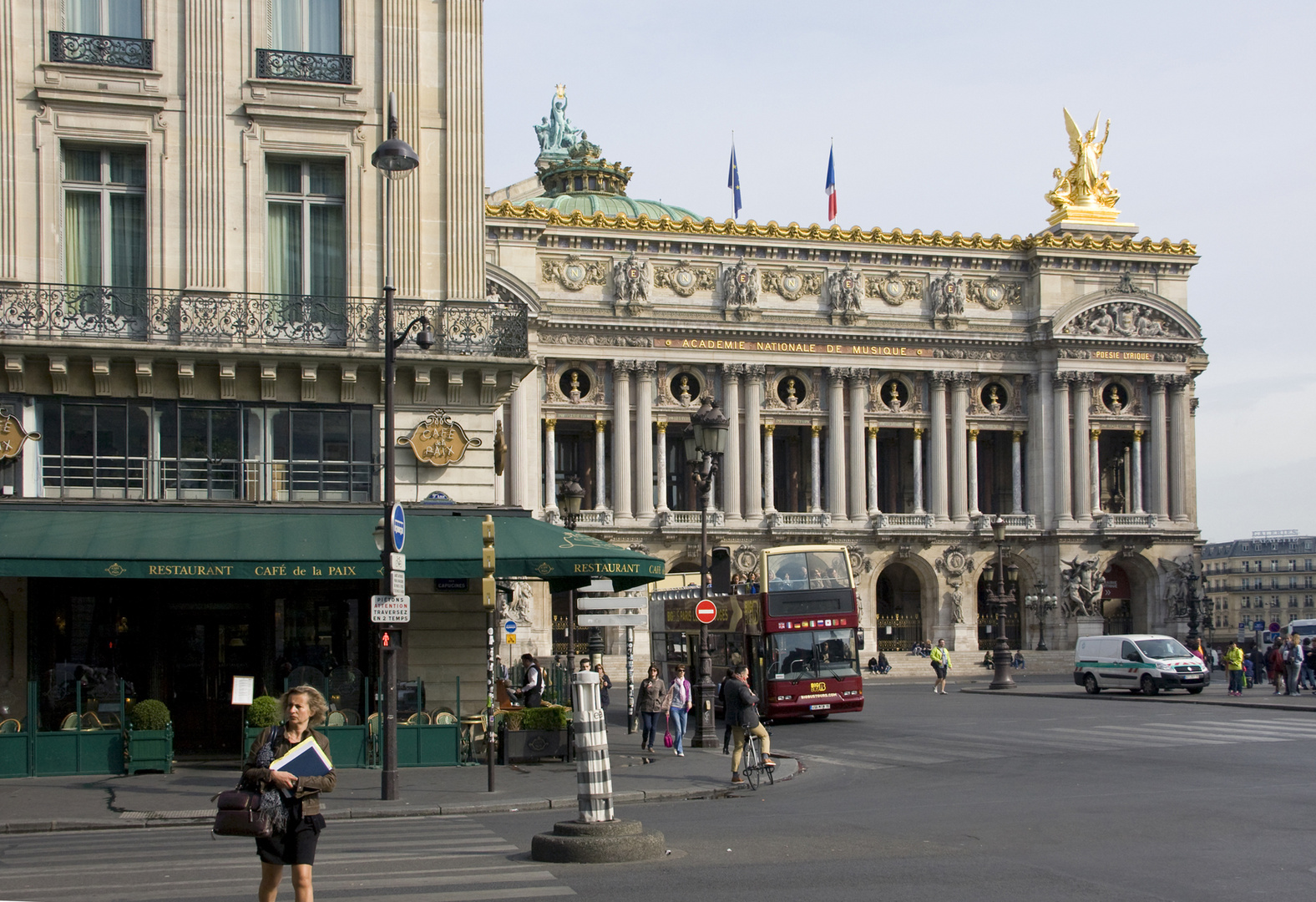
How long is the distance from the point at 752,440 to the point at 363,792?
178 feet

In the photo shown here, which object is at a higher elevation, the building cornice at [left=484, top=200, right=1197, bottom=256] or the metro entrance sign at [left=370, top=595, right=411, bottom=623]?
the building cornice at [left=484, top=200, right=1197, bottom=256]

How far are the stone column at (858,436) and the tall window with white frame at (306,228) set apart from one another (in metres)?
51.0

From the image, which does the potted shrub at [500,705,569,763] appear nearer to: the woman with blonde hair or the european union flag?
the woman with blonde hair

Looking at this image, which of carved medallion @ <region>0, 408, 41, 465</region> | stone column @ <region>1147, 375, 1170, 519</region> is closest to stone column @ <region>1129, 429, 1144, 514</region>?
stone column @ <region>1147, 375, 1170, 519</region>

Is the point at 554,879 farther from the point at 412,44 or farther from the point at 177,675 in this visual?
the point at 412,44

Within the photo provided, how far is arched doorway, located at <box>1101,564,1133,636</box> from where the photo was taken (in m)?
79.4

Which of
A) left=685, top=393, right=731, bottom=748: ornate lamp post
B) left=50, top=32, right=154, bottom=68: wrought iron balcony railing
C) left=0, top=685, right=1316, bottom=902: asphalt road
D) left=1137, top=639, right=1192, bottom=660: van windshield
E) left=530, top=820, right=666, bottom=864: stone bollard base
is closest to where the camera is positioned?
left=0, top=685, right=1316, bottom=902: asphalt road

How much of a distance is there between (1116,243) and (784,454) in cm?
2076

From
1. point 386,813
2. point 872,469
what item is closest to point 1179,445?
point 872,469

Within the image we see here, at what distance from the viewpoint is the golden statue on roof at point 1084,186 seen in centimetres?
8000

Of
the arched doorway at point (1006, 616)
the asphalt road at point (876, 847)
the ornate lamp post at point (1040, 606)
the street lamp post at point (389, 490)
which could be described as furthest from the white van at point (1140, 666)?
the street lamp post at point (389, 490)

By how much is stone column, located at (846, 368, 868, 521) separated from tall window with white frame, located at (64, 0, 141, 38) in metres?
53.0

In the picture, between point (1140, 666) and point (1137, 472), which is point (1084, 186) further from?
point (1140, 666)

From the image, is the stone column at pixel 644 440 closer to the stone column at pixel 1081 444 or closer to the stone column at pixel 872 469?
the stone column at pixel 872 469
